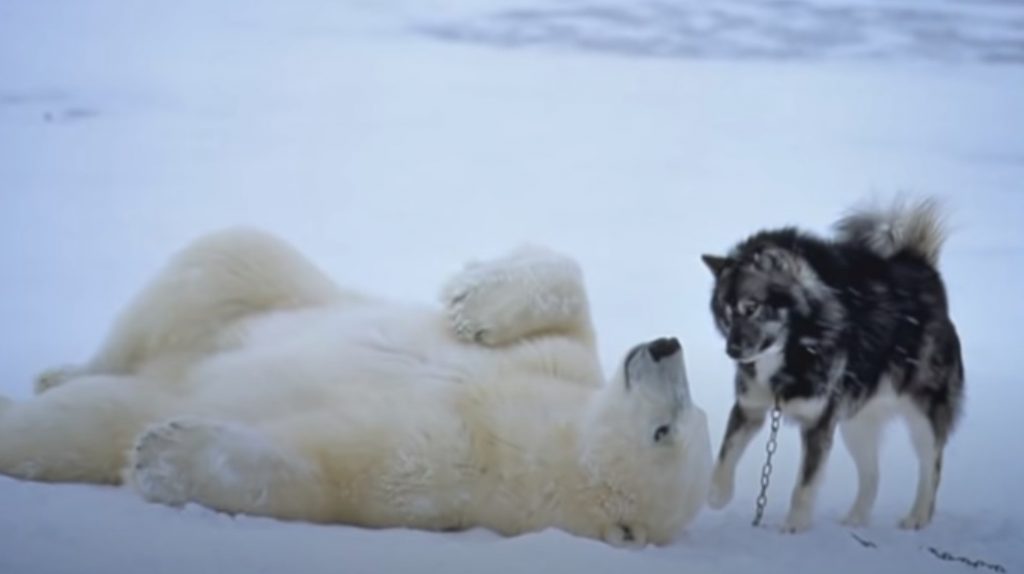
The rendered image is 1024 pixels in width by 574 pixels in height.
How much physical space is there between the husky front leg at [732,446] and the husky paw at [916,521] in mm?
258

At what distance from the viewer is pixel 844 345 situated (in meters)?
2.12

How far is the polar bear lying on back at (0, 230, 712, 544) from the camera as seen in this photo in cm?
180

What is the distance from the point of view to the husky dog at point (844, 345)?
209 cm

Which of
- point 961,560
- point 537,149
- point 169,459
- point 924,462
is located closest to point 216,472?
point 169,459

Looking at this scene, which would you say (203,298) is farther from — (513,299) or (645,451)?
(645,451)

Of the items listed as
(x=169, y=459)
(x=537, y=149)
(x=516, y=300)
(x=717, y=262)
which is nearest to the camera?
(x=169, y=459)

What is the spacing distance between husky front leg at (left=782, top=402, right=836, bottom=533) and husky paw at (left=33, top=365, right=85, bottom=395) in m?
1.09

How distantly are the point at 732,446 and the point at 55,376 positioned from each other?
3.44 ft

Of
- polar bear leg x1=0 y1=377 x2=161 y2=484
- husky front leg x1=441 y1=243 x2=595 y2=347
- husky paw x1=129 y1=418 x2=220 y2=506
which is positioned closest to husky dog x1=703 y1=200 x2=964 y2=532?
husky front leg x1=441 y1=243 x2=595 y2=347

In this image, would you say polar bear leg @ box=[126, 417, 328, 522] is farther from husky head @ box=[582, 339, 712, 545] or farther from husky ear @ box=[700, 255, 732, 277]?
husky ear @ box=[700, 255, 732, 277]

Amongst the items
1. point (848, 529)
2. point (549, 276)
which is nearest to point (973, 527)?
point (848, 529)

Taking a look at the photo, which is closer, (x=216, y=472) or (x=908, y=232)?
(x=216, y=472)

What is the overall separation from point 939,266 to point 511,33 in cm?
106

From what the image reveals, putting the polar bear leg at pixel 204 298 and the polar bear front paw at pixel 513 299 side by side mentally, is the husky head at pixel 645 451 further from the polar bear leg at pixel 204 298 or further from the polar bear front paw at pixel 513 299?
the polar bear leg at pixel 204 298
